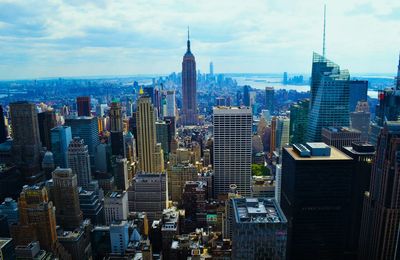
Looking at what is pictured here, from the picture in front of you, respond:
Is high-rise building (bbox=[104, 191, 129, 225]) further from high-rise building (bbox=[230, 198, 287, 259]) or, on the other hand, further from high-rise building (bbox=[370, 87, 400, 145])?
high-rise building (bbox=[370, 87, 400, 145])

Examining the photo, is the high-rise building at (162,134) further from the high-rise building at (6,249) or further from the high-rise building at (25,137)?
the high-rise building at (6,249)

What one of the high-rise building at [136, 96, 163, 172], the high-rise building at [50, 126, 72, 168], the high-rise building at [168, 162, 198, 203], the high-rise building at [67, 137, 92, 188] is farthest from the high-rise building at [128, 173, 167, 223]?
the high-rise building at [50, 126, 72, 168]

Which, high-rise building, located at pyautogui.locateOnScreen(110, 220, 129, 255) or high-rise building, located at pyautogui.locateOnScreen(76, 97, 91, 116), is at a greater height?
high-rise building, located at pyautogui.locateOnScreen(76, 97, 91, 116)

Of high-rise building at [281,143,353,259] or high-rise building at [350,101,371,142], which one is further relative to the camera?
high-rise building at [350,101,371,142]

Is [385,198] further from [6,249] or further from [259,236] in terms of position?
[6,249]

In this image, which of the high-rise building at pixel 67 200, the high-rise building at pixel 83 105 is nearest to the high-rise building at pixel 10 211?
the high-rise building at pixel 67 200

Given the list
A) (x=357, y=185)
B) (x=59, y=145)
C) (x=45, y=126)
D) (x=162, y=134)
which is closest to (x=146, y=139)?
(x=162, y=134)
